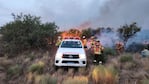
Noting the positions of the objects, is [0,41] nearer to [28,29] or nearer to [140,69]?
[28,29]

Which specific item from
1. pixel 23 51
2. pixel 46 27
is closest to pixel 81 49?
pixel 23 51

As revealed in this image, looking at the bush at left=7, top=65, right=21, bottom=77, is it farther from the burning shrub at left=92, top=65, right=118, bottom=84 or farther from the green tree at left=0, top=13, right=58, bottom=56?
the green tree at left=0, top=13, right=58, bottom=56

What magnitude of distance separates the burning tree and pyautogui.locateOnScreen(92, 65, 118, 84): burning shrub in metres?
22.8

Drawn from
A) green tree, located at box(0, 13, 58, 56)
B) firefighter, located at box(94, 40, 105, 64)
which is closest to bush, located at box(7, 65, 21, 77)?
firefighter, located at box(94, 40, 105, 64)

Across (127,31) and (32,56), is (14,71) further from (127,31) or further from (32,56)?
(127,31)

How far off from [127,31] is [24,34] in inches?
559

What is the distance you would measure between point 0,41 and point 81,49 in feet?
42.8

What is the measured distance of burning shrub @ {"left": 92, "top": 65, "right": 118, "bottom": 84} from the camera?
1649 centimetres

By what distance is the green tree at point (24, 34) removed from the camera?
1147 inches

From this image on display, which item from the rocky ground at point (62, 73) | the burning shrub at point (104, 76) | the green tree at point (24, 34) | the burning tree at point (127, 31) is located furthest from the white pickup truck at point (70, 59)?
the burning tree at point (127, 31)

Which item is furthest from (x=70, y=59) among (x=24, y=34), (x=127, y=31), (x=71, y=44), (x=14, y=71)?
(x=127, y=31)

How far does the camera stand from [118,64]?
21.3m

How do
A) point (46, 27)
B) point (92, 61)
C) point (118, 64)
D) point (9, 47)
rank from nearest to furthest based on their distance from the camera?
point (118, 64) → point (92, 61) → point (9, 47) → point (46, 27)

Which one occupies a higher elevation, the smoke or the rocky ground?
the smoke
